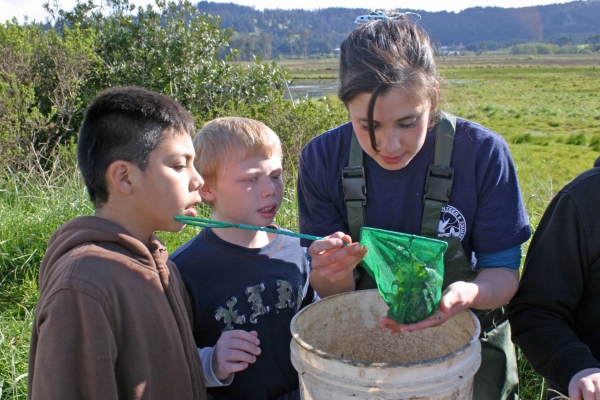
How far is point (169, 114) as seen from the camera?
1.83 metres

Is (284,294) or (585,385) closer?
(585,385)

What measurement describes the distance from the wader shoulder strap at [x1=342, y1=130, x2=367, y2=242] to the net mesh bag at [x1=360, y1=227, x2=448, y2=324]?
1.51 ft

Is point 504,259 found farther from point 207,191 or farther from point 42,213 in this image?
point 42,213

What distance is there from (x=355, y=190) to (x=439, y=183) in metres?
0.31

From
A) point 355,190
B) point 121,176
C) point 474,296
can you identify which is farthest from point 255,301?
point 474,296

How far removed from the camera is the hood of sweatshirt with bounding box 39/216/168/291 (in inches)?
61.5

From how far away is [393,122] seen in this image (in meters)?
1.84

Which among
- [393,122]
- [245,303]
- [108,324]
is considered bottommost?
[245,303]

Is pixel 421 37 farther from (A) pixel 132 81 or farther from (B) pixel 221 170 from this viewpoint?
(A) pixel 132 81

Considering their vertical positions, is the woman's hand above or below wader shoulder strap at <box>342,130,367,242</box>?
below

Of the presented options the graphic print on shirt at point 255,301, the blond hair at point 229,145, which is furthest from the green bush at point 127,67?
the graphic print on shirt at point 255,301

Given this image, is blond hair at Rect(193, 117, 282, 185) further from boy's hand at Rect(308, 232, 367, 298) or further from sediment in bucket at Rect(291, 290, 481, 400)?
sediment in bucket at Rect(291, 290, 481, 400)

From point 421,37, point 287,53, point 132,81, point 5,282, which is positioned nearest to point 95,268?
point 421,37

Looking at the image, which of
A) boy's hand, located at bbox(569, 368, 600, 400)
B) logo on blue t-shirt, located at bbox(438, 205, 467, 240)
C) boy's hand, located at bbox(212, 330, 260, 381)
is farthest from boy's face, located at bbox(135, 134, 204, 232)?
boy's hand, located at bbox(569, 368, 600, 400)
